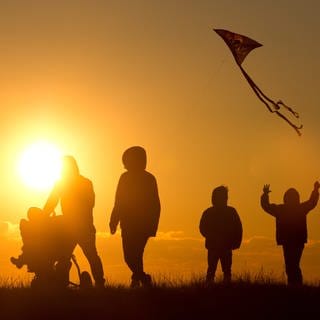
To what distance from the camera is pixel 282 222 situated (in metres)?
16.7

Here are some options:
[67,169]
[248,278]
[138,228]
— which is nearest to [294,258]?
[248,278]

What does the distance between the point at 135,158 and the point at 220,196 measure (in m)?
2.50

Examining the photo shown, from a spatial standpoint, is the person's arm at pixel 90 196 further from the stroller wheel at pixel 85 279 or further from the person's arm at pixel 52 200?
the stroller wheel at pixel 85 279

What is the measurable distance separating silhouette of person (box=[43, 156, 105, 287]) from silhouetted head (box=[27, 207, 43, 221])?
531mm

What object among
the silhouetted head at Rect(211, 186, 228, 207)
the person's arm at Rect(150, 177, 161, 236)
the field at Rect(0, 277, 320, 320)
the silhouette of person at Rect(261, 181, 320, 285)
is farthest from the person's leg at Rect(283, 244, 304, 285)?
the person's arm at Rect(150, 177, 161, 236)

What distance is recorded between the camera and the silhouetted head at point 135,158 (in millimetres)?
15016

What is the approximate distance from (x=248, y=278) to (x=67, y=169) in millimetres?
3834

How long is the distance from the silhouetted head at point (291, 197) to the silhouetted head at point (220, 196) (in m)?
1.21

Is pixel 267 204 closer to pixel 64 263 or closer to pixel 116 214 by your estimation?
pixel 116 214

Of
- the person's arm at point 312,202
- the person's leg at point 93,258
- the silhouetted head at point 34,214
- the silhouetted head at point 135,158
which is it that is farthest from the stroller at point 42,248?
the person's arm at point 312,202

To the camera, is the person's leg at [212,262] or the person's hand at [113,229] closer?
the person's hand at [113,229]

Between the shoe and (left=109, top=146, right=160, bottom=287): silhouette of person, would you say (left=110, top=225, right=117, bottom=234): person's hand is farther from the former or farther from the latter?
the shoe

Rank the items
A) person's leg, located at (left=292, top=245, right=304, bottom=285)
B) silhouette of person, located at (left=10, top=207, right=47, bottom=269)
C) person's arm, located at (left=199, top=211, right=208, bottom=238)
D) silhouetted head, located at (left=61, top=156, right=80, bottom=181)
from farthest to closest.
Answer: person's arm, located at (left=199, top=211, right=208, bottom=238)
person's leg, located at (left=292, top=245, right=304, bottom=285)
silhouetted head, located at (left=61, top=156, right=80, bottom=181)
silhouette of person, located at (left=10, top=207, right=47, bottom=269)

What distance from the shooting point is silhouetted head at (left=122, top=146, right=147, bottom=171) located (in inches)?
591
